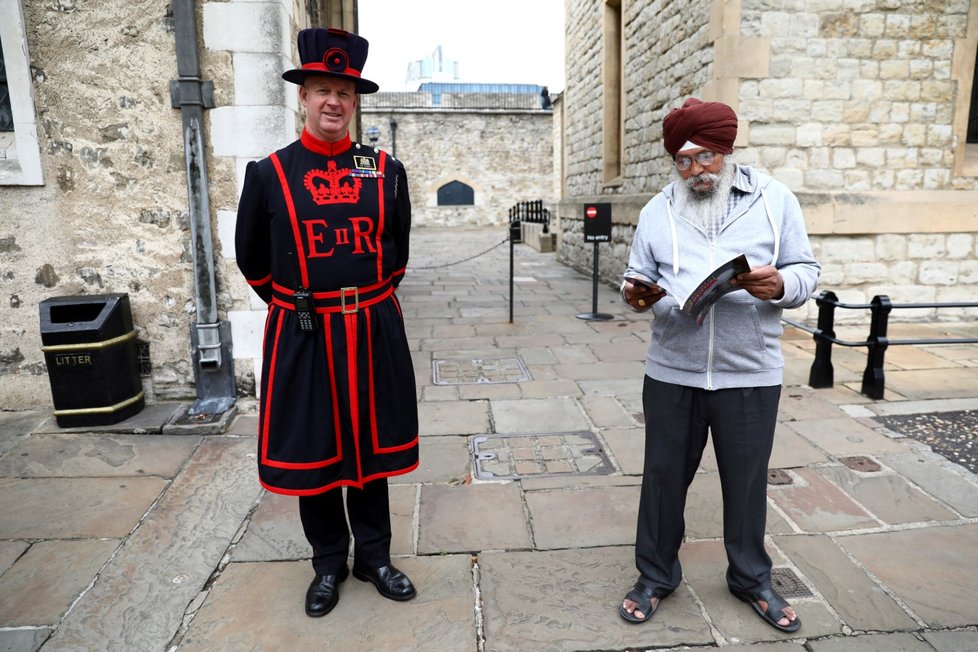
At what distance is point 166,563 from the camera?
2.86 m

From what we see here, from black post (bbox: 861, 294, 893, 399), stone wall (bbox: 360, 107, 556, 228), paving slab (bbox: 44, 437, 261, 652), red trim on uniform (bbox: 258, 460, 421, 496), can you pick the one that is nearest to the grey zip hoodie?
red trim on uniform (bbox: 258, 460, 421, 496)

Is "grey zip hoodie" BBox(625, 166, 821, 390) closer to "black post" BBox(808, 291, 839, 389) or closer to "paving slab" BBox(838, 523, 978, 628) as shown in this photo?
"paving slab" BBox(838, 523, 978, 628)

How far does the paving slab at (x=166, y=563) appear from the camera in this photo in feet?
7.94

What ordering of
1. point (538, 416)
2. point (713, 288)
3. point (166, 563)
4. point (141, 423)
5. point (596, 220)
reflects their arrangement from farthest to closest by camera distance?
point (596, 220), point (538, 416), point (141, 423), point (166, 563), point (713, 288)

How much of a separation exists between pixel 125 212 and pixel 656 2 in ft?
22.7

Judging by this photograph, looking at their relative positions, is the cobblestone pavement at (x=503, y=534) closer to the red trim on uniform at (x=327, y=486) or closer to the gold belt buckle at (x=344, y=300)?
the red trim on uniform at (x=327, y=486)

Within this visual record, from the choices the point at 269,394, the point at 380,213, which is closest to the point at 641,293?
the point at 380,213

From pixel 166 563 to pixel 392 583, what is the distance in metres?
1.00

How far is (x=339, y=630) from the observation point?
7.93 ft

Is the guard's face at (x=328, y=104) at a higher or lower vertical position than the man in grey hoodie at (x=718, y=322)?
higher

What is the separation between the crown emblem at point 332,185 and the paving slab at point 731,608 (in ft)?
6.06

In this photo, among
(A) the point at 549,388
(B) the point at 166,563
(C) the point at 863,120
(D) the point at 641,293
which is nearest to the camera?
(D) the point at 641,293

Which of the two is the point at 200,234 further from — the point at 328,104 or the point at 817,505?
the point at 817,505

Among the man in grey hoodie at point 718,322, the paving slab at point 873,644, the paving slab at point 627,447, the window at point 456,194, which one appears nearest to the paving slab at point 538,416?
the paving slab at point 627,447
